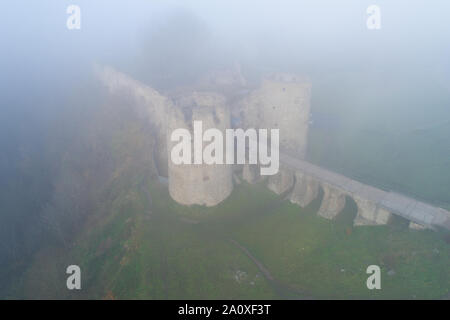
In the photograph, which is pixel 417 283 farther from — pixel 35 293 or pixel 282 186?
pixel 35 293

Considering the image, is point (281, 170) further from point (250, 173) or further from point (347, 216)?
point (347, 216)

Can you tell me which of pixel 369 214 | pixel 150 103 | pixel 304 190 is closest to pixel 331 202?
pixel 304 190

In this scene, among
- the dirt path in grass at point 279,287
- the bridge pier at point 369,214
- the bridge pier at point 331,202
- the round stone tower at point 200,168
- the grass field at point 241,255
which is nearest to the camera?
the dirt path in grass at point 279,287

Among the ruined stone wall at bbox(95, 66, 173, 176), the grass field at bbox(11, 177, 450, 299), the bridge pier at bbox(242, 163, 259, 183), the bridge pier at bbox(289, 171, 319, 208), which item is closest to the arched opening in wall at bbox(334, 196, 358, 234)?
the grass field at bbox(11, 177, 450, 299)

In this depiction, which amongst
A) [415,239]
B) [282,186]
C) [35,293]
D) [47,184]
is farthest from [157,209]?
[47,184]

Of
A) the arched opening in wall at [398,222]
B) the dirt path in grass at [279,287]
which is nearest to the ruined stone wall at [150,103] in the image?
the dirt path in grass at [279,287]

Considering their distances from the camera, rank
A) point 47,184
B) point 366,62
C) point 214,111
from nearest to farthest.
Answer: point 214,111, point 47,184, point 366,62

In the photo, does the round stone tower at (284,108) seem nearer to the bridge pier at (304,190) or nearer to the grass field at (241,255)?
the bridge pier at (304,190)

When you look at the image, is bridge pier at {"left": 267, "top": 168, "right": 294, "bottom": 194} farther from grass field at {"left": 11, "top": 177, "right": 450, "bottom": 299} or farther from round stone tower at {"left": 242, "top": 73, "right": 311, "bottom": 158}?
round stone tower at {"left": 242, "top": 73, "right": 311, "bottom": 158}

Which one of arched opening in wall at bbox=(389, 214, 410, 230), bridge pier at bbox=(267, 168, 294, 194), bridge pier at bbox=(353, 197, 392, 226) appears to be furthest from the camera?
bridge pier at bbox=(267, 168, 294, 194)
